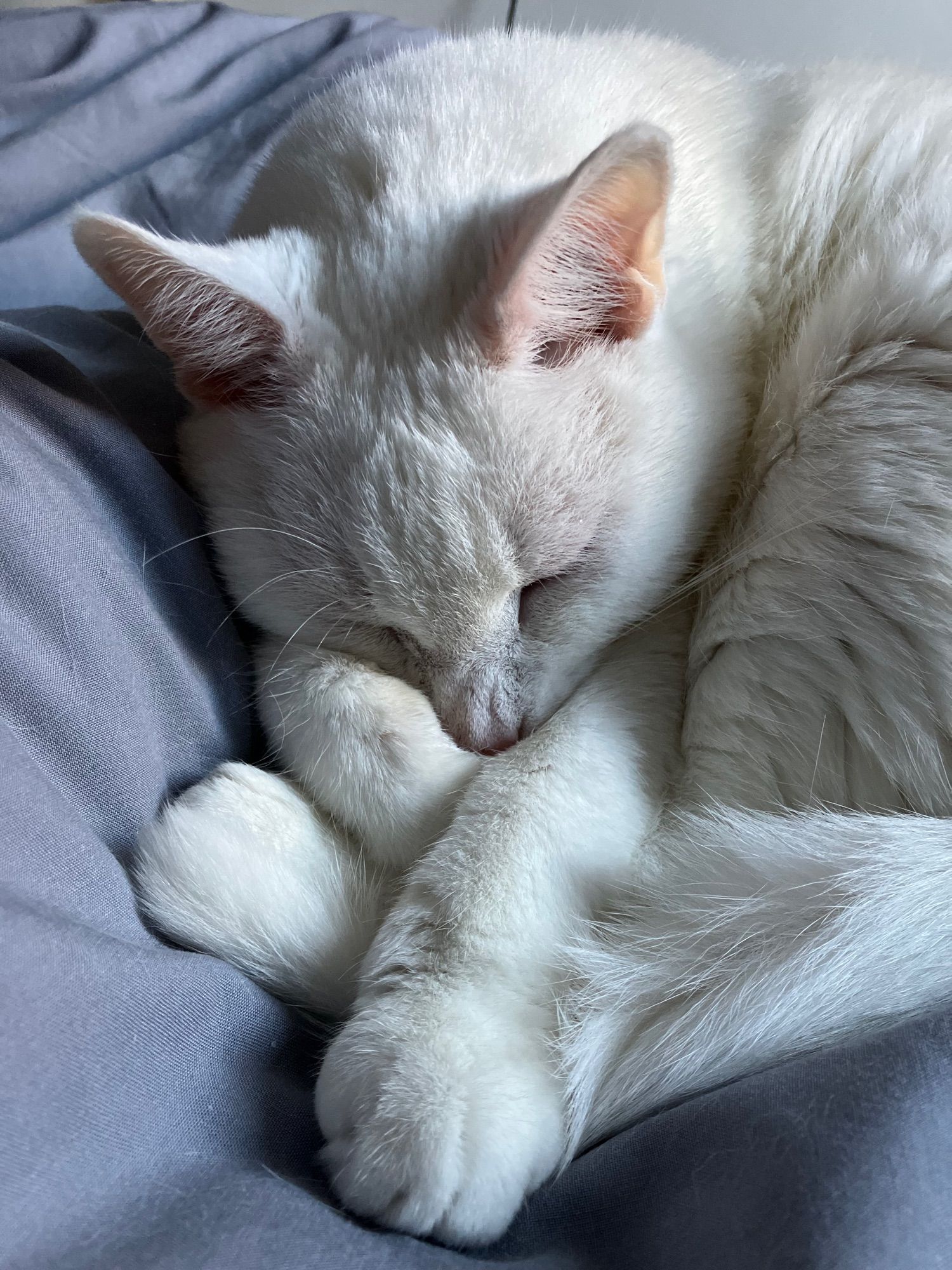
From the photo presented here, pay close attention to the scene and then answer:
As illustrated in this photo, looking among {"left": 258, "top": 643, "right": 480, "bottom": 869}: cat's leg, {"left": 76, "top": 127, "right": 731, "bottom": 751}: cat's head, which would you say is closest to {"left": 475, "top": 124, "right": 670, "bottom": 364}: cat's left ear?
{"left": 76, "top": 127, "right": 731, "bottom": 751}: cat's head

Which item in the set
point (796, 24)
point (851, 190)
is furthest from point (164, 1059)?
point (796, 24)

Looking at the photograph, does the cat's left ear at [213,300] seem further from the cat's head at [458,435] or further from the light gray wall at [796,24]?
the light gray wall at [796,24]

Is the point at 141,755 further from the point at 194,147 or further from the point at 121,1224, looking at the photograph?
the point at 194,147

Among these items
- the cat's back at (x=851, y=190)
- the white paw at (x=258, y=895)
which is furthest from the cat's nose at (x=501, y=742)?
the cat's back at (x=851, y=190)

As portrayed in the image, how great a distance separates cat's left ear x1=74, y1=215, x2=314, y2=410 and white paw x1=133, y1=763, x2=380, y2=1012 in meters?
0.46

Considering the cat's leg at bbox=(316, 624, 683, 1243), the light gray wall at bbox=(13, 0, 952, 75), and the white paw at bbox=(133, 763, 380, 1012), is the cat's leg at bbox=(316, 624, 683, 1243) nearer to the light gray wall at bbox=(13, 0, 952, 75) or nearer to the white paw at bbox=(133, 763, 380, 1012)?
the white paw at bbox=(133, 763, 380, 1012)

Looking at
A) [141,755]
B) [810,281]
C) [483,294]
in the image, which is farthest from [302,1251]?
[810,281]

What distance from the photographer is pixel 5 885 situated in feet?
2.29

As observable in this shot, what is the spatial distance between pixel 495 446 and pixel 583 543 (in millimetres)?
134

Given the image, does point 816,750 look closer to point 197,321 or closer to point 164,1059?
point 164,1059

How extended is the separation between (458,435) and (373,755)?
330 mm

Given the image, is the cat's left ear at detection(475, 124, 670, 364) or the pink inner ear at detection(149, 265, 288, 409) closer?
the cat's left ear at detection(475, 124, 670, 364)

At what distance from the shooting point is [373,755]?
0.92m

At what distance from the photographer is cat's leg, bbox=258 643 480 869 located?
914mm
